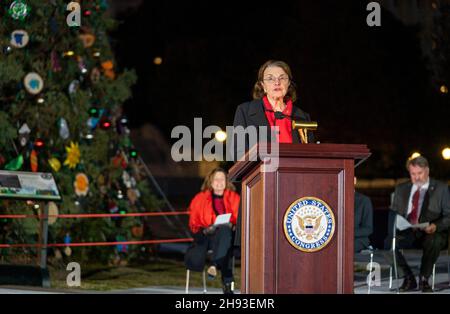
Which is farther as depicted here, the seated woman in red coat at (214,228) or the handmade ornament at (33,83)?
the handmade ornament at (33,83)

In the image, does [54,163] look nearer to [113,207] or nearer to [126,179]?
[113,207]

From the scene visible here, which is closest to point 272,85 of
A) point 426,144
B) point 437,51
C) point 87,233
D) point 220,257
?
point 220,257

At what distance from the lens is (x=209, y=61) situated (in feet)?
126

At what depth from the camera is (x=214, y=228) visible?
35.0 feet

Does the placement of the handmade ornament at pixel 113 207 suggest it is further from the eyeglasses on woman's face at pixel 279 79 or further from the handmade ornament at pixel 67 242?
the eyeglasses on woman's face at pixel 279 79

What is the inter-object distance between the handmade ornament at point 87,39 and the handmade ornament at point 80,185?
77.3 inches

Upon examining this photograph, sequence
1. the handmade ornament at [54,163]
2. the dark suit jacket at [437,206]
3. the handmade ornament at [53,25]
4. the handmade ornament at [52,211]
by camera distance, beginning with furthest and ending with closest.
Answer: the handmade ornament at [53,25], the handmade ornament at [54,163], the handmade ornament at [52,211], the dark suit jacket at [437,206]

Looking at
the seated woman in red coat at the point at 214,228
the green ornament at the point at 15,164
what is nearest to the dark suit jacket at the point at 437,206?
the seated woman in red coat at the point at 214,228

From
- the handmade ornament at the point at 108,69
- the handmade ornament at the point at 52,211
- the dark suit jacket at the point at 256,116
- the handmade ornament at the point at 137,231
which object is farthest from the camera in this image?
the handmade ornament at the point at 137,231

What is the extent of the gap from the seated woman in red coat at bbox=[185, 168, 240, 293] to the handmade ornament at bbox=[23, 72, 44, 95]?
4.31 m

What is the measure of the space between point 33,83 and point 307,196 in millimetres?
9463

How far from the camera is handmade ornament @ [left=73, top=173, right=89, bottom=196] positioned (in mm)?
14914

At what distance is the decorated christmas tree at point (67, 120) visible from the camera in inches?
563

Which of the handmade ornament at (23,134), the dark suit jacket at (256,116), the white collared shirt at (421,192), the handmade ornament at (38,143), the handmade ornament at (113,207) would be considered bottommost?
the handmade ornament at (113,207)
